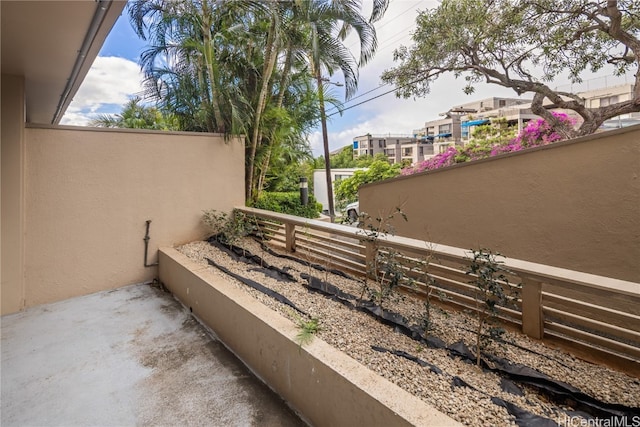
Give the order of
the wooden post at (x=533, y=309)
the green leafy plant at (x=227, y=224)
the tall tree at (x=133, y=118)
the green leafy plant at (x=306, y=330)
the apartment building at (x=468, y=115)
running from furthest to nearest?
the apartment building at (x=468, y=115) < the tall tree at (x=133, y=118) < the green leafy plant at (x=227, y=224) < the wooden post at (x=533, y=309) < the green leafy plant at (x=306, y=330)

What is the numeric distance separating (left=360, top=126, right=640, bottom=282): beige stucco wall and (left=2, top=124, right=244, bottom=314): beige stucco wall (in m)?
4.02

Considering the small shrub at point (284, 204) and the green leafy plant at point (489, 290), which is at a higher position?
the small shrub at point (284, 204)

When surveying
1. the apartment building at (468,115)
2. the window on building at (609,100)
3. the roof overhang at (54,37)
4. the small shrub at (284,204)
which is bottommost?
the small shrub at (284,204)

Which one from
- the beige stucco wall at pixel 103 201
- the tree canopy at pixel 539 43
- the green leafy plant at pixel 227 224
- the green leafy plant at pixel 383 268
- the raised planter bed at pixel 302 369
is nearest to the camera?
the raised planter bed at pixel 302 369

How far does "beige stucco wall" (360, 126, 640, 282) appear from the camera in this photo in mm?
3604

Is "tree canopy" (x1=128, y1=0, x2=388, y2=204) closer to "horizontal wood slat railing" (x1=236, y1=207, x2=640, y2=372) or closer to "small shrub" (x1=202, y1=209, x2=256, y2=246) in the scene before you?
"small shrub" (x1=202, y1=209, x2=256, y2=246)

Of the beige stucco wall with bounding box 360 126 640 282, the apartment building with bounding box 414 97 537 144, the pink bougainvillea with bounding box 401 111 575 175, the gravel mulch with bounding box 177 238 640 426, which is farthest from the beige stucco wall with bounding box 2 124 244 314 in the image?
the apartment building with bounding box 414 97 537 144

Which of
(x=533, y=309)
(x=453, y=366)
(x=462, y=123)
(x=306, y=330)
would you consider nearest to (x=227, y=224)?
(x=306, y=330)

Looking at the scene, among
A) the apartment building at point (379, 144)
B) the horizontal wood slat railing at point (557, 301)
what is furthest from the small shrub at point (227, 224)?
the apartment building at point (379, 144)

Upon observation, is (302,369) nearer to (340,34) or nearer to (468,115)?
(340,34)

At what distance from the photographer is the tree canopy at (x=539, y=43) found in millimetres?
6285

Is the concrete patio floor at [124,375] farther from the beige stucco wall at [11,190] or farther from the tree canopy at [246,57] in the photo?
the tree canopy at [246,57]

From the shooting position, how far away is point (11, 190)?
3604 mm

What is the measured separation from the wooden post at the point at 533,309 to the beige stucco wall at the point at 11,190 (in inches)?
201
